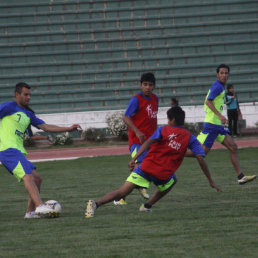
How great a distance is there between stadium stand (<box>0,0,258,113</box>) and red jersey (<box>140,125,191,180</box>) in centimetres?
1832

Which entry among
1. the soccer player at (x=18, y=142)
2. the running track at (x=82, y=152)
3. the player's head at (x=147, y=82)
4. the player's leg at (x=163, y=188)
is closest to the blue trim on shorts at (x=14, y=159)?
the soccer player at (x=18, y=142)

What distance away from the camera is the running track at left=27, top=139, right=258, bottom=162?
19953 mm

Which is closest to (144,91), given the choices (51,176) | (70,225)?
(70,225)

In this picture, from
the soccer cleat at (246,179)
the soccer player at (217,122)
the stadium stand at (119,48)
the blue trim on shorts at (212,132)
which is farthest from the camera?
the stadium stand at (119,48)

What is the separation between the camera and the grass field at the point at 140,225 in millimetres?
5676

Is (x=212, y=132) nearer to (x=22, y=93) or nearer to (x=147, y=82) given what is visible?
(x=147, y=82)

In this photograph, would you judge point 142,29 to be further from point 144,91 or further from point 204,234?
point 204,234

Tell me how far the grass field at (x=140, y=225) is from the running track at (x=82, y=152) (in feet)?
25.4

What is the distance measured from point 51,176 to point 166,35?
1409 cm

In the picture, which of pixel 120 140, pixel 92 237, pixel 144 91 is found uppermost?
→ pixel 144 91

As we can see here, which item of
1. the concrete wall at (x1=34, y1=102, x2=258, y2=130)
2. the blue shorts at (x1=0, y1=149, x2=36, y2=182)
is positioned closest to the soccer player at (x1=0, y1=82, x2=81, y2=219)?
the blue shorts at (x1=0, y1=149, x2=36, y2=182)

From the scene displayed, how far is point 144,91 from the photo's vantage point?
9.10 metres

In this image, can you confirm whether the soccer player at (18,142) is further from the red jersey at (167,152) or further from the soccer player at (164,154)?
the red jersey at (167,152)

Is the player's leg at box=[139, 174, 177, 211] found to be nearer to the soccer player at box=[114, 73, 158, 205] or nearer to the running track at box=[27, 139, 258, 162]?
the soccer player at box=[114, 73, 158, 205]
